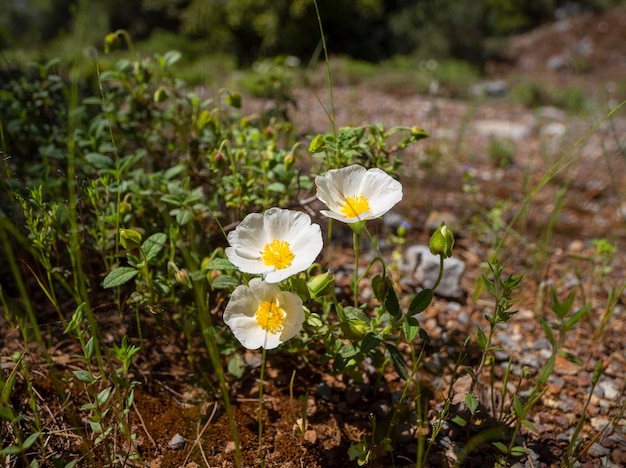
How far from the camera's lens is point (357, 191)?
1148 millimetres

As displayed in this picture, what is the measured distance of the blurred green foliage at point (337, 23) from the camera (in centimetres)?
757

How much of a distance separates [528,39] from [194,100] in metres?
9.31

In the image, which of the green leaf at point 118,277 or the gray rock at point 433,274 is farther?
the gray rock at point 433,274

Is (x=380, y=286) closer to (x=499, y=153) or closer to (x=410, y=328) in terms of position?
(x=410, y=328)

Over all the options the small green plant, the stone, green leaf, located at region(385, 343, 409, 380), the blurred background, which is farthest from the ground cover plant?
the blurred background

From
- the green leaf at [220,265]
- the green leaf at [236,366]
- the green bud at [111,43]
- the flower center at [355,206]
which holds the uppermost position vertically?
the green bud at [111,43]

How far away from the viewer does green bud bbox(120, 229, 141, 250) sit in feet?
3.66

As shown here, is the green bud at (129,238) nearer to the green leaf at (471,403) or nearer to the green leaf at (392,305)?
the green leaf at (392,305)

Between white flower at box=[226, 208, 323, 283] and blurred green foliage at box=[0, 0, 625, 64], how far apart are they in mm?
6256

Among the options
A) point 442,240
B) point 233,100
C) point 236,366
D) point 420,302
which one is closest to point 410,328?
point 420,302

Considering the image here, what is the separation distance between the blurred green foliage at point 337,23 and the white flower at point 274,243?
6256mm

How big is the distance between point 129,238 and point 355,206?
1.70ft

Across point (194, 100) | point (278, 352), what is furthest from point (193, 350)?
point (194, 100)

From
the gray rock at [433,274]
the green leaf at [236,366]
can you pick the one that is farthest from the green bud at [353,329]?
the gray rock at [433,274]
